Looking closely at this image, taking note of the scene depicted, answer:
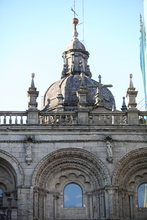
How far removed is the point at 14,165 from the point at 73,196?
3.32 m

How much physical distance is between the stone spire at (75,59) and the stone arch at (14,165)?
1517cm

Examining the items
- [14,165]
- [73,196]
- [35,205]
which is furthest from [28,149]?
[73,196]

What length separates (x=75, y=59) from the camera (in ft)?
121

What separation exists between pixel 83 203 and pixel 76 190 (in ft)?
2.39

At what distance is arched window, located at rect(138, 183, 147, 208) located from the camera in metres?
23.4

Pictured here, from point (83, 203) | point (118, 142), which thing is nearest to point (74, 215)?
point (83, 203)

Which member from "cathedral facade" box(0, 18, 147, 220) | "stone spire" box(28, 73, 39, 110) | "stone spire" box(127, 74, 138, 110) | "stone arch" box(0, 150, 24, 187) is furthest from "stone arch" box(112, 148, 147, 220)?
"stone spire" box(28, 73, 39, 110)

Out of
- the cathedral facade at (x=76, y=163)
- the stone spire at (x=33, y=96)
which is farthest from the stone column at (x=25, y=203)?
the stone spire at (x=33, y=96)

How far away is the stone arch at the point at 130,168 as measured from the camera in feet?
74.2

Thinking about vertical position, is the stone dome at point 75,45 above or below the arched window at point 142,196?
above

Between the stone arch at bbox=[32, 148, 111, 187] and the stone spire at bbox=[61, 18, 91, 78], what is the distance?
14.4 m

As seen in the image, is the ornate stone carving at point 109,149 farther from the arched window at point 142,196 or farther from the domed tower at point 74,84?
the domed tower at point 74,84

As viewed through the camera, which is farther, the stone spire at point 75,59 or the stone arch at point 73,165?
the stone spire at point 75,59

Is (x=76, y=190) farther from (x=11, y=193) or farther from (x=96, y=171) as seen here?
(x=11, y=193)
